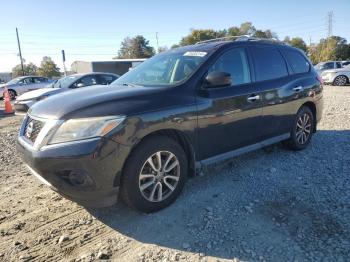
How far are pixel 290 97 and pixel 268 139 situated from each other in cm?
82

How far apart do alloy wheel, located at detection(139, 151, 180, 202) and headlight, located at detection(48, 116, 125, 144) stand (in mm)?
590

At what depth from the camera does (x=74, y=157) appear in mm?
3012

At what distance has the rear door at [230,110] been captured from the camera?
12.9 feet

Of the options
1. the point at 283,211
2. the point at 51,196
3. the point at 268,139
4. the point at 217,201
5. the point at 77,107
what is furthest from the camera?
the point at 268,139

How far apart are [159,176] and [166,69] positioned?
152 centimetres

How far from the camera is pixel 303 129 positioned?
5.71 meters

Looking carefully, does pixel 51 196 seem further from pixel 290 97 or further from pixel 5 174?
pixel 290 97

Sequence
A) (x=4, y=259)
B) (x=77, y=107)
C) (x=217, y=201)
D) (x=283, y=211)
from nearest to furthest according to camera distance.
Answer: (x=4, y=259), (x=77, y=107), (x=283, y=211), (x=217, y=201)

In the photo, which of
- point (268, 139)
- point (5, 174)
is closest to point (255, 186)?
point (268, 139)

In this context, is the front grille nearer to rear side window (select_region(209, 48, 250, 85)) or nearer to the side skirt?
the side skirt

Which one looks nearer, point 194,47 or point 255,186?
point 255,186

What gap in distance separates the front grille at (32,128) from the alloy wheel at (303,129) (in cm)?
406

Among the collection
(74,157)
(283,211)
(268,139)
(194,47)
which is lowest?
(283,211)

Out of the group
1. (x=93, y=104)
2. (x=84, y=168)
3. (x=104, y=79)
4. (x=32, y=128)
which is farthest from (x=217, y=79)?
(x=104, y=79)
